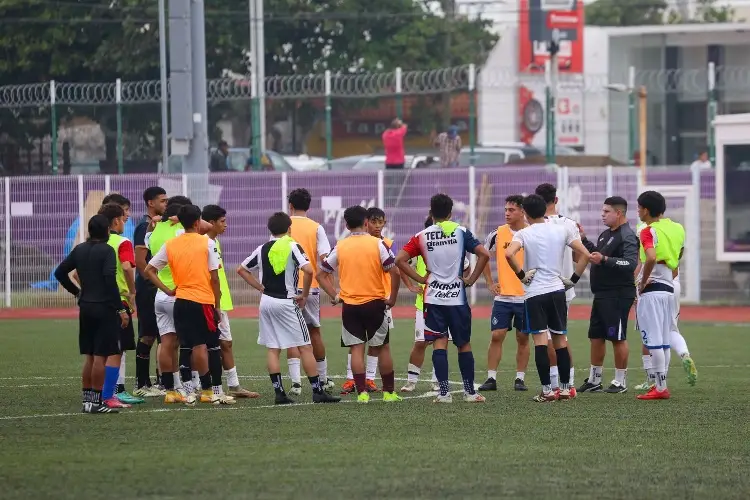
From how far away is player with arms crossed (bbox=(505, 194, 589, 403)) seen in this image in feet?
46.1

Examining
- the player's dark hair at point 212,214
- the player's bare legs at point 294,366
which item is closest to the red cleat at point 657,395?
the player's bare legs at point 294,366

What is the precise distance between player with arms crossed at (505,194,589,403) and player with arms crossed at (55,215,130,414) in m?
3.65

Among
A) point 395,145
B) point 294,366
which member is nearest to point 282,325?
point 294,366

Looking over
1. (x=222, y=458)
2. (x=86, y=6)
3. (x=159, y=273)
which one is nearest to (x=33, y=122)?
(x=86, y=6)

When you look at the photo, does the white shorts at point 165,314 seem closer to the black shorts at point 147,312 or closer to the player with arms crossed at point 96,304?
the black shorts at point 147,312

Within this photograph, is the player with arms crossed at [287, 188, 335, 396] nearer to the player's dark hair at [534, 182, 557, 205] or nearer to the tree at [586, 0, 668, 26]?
the player's dark hair at [534, 182, 557, 205]

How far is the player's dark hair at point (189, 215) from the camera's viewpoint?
45.5 ft

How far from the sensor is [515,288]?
15414 millimetres

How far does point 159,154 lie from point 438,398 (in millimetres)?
26438

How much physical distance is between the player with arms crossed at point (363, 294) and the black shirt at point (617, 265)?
7.25 feet

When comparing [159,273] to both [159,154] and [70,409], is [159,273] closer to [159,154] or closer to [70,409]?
[70,409]

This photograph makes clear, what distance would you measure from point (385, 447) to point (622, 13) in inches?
2882

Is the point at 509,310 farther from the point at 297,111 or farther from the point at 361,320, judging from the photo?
the point at 297,111

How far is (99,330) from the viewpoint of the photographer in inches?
526
